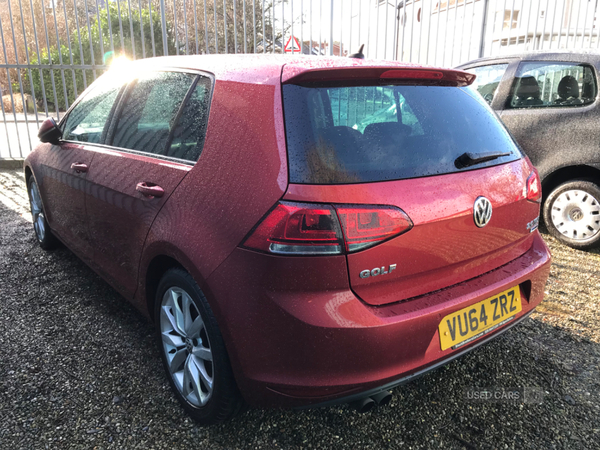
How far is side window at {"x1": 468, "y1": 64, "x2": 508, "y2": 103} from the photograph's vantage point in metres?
4.78

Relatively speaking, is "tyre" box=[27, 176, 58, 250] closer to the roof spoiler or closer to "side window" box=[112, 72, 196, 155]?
"side window" box=[112, 72, 196, 155]

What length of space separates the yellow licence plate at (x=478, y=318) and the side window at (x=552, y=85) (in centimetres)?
293

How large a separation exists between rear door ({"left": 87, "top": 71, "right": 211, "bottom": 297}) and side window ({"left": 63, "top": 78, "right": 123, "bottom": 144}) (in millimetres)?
200

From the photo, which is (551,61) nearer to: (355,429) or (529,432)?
(529,432)

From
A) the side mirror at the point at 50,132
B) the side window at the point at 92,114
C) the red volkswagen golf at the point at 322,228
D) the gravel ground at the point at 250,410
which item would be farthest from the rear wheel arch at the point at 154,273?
the side mirror at the point at 50,132

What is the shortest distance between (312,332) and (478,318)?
2.40 feet

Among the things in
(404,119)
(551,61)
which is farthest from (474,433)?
(551,61)

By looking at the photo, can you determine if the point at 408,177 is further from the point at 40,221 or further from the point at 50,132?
the point at 40,221

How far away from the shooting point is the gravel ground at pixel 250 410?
206 cm

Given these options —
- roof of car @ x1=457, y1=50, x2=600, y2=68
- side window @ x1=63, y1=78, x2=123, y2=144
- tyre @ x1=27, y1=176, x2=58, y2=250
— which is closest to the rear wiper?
side window @ x1=63, y1=78, x2=123, y2=144

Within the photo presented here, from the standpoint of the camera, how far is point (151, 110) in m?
2.48

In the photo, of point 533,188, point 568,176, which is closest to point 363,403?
point 533,188

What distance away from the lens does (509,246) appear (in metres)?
2.12

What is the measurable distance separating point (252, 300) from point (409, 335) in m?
0.56
